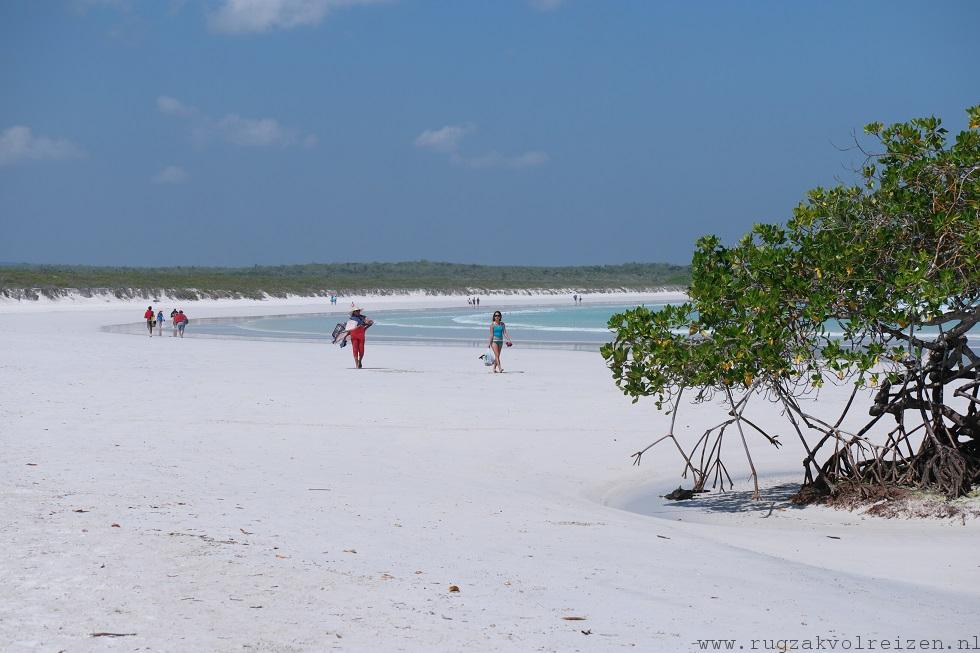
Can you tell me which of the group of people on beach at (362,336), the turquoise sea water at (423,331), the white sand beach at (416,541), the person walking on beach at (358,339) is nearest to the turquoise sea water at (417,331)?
the turquoise sea water at (423,331)

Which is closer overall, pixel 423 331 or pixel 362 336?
pixel 362 336

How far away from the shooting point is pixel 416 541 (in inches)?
289

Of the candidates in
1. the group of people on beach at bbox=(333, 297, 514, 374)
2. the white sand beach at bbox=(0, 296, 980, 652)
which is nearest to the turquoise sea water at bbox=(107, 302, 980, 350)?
the group of people on beach at bbox=(333, 297, 514, 374)

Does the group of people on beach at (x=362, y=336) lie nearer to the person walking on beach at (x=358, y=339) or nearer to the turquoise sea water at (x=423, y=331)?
the person walking on beach at (x=358, y=339)

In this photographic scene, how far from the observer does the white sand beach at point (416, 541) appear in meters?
5.37

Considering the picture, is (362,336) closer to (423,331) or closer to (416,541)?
(416,541)

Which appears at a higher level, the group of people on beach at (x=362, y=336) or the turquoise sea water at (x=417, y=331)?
the group of people on beach at (x=362, y=336)

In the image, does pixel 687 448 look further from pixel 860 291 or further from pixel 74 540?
pixel 74 540

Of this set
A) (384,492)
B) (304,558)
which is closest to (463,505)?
(384,492)

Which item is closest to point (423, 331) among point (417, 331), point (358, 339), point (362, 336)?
point (417, 331)

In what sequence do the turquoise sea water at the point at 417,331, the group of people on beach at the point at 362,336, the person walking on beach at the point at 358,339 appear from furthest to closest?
the turquoise sea water at the point at 417,331
the person walking on beach at the point at 358,339
the group of people on beach at the point at 362,336

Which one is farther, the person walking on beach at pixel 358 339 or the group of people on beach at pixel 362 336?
the person walking on beach at pixel 358 339

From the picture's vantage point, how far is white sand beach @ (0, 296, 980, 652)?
537 cm

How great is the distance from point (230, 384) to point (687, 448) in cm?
892
